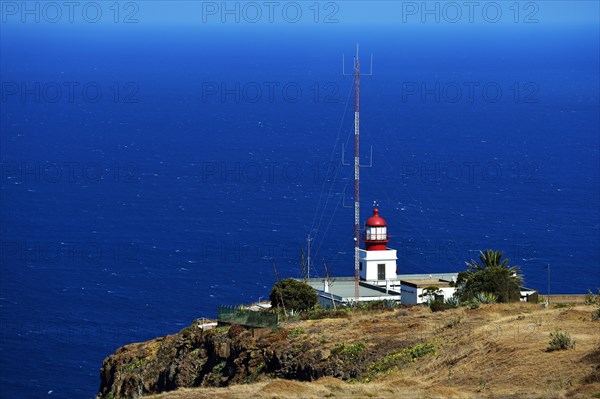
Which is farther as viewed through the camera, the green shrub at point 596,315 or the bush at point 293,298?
the bush at point 293,298

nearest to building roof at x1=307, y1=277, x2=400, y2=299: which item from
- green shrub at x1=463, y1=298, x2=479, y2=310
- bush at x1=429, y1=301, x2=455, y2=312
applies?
bush at x1=429, y1=301, x2=455, y2=312

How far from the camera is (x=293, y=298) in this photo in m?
50.2

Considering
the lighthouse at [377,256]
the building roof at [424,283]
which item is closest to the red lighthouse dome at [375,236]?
the lighthouse at [377,256]

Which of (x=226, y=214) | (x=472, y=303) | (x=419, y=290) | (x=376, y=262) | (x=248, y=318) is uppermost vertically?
(x=226, y=214)

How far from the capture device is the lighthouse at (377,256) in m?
58.8

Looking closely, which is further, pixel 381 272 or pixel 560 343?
pixel 381 272

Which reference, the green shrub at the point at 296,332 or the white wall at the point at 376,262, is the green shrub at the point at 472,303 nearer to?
the green shrub at the point at 296,332

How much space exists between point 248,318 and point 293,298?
489 centimetres

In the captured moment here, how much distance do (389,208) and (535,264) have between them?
23081mm

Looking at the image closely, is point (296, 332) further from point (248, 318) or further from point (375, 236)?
point (375, 236)

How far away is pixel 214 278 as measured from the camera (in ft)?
299

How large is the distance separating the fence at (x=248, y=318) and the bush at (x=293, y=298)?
9.43 ft

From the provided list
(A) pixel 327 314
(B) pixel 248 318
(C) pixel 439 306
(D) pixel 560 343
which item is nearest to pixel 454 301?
(C) pixel 439 306

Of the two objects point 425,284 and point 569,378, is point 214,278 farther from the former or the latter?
point 569,378
